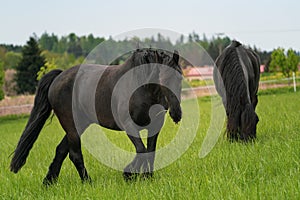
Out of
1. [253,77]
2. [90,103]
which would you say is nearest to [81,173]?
[90,103]

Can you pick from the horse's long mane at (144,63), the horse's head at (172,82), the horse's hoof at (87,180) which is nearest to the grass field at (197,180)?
the horse's hoof at (87,180)

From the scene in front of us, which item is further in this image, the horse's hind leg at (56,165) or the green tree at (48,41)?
the green tree at (48,41)

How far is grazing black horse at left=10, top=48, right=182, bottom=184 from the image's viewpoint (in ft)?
14.6

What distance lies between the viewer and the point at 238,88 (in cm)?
711

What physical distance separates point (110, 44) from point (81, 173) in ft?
5.57

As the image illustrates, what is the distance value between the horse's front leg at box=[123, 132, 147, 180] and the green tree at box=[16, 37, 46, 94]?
4473 cm

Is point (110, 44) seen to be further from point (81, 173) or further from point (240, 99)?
point (240, 99)

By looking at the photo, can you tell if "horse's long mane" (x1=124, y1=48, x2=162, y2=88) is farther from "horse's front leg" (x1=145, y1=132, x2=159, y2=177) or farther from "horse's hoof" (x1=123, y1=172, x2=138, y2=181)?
"horse's hoof" (x1=123, y1=172, x2=138, y2=181)

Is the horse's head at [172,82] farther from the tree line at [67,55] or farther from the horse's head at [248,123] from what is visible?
the horse's head at [248,123]

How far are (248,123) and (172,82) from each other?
8.89ft

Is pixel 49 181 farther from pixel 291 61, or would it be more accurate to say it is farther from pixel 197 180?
pixel 291 61

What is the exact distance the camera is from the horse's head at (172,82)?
13.8 ft

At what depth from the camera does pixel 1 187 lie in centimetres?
545

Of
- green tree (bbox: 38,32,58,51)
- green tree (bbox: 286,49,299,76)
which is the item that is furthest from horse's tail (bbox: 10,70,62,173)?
green tree (bbox: 38,32,58,51)
